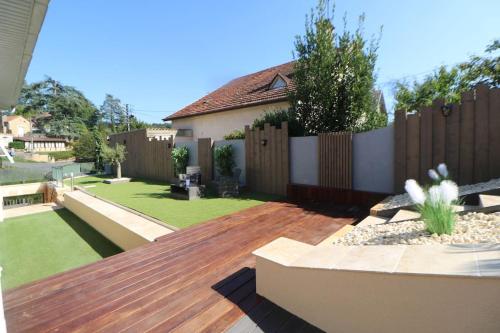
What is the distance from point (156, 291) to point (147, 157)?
11.8 m

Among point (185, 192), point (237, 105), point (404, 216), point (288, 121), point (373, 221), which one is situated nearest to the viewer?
point (404, 216)

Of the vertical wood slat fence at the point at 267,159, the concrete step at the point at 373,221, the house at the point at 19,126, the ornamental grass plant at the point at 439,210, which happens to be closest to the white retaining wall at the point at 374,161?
the vertical wood slat fence at the point at 267,159

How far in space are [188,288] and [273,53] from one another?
13748mm

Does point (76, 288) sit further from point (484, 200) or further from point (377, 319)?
point (484, 200)

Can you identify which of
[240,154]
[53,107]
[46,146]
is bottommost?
[240,154]

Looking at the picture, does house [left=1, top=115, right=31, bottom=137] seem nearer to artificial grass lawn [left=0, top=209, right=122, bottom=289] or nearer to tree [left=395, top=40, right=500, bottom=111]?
artificial grass lawn [left=0, top=209, right=122, bottom=289]

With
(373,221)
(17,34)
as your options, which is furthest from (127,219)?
(373,221)

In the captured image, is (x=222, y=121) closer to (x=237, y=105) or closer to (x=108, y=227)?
(x=237, y=105)

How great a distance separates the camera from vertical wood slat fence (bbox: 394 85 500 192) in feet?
15.7

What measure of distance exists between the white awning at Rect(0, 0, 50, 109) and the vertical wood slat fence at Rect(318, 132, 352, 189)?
6.40m

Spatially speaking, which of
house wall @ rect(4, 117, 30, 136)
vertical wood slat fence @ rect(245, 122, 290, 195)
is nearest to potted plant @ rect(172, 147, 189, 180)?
vertical wood slat fence @ rect(245, 122, 290, 195)

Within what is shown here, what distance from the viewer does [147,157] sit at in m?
13.4

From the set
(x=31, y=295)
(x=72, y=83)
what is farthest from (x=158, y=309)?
(x=72, y=83)

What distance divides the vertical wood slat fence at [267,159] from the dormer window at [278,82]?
5114 mm
